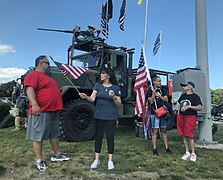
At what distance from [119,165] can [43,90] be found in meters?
1.70

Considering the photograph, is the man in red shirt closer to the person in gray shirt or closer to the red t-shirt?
the red t-shirt

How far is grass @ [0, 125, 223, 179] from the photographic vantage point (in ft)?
12.4

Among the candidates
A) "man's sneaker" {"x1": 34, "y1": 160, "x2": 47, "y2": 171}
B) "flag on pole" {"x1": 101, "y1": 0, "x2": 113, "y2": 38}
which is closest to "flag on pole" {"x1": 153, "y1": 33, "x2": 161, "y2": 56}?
"flag on pole" {"x1": 101, "y1": 0, "x2": 113, "y2": 38}

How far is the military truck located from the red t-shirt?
192 centimetres

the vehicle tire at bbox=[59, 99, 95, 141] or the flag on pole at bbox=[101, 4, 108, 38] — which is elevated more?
the flag on pole at bbox=[101, 4, 108, 38]

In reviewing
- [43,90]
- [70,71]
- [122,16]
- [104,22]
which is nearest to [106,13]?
[104,22]

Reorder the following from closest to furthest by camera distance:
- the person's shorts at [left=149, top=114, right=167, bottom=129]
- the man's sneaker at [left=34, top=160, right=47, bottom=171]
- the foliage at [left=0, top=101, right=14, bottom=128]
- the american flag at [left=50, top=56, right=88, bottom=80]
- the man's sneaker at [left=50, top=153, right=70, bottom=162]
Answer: the man's sneaker at [left=34, top=160, right=47, bottom=171]
the man's sneaker at [left=50, top=153, right=70, bottom=162]
the person's shorts at [left=149, top=114, right=167, bottom=129]
the american flag at [left=50, top=56, right=88, bottom=80]
the foliage at [left=0, top=101, right=14, bottom=128]

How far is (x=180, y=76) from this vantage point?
21.8ft

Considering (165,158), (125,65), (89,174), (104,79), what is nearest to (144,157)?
(165,158)

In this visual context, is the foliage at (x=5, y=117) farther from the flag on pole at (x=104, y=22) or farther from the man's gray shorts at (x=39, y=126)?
the man's gray shorts at (x=39, y=126)

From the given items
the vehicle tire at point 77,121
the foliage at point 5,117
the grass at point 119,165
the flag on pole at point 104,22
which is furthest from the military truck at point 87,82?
the foliage at point 5,117

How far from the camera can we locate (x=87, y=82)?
7383mm

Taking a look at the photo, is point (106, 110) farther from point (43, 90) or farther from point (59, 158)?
point (59, 158)

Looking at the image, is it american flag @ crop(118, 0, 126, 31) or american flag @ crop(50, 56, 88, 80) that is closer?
A: american flag @ crop(50, 56, 88, 80)
